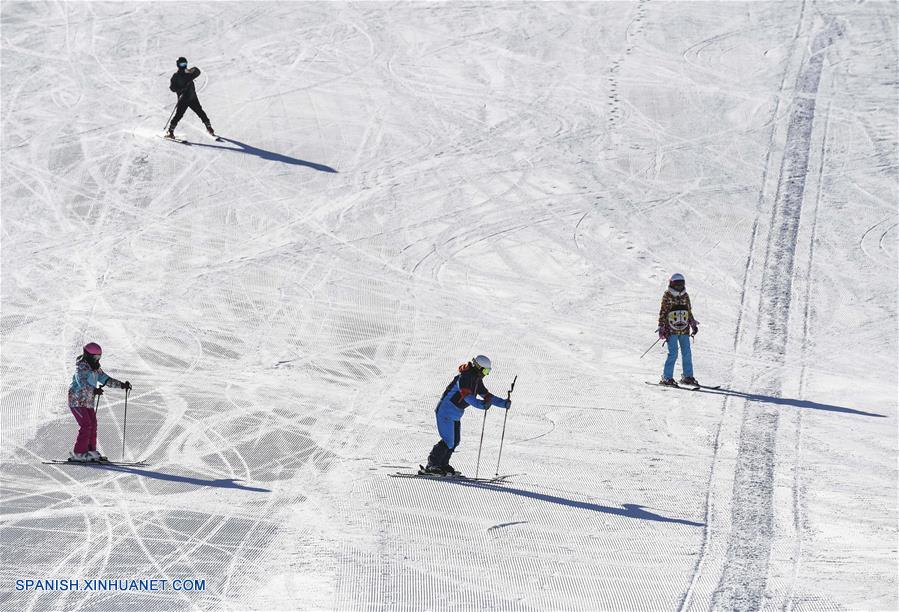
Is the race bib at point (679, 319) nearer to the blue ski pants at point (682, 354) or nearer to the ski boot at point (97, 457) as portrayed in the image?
the blue ski pants at point (682, 354)

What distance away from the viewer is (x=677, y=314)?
14.2 m

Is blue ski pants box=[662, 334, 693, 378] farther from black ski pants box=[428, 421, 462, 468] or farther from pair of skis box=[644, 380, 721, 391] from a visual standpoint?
black ski pants box=[428, 421, 462, 468]

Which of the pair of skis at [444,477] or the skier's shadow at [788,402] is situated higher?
the skier's shadow at [788,402]

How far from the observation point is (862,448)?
42.8 feet

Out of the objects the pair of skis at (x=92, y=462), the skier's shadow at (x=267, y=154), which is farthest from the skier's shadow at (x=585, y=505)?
the skier's shadow at (x=267, y=154)

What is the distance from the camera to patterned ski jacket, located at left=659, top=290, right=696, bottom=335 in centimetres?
1421

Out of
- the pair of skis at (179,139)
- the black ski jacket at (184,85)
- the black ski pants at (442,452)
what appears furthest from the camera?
the pair of skis at (179,139)

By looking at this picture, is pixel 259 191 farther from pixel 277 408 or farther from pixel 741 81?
pixel 741 81

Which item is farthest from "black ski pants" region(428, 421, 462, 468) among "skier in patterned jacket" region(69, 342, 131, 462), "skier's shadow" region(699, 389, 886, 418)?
"skier's shadow" region(699, 389, 886, 418)

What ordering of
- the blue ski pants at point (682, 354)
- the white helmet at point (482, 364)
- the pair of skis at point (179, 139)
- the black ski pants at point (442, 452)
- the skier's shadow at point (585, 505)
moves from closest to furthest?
1. the skier's shadow at point (585, 505)
2. the white helmet at point (482, 364)
3. the black ski pants at point (442, 452)
4. the blue ski pants at point (682, 354)
5. the pair of skis at point (179, 139)

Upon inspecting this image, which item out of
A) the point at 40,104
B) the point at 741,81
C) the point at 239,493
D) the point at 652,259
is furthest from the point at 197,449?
the point at 741,81

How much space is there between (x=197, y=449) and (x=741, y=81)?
1403cm

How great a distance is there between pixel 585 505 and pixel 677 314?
11.4 feet

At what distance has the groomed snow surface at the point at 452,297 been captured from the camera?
10703 millimetres
